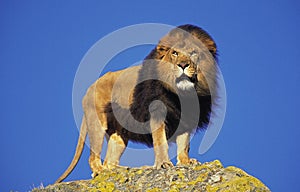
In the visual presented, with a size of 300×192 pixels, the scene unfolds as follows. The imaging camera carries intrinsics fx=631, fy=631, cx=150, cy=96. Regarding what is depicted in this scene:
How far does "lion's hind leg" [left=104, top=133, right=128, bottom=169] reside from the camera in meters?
9.74

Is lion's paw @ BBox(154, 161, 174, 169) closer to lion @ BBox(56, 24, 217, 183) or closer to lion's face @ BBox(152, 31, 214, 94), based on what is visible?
lion @ BBox(56, 24, 217, 183)

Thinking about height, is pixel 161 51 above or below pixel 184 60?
above

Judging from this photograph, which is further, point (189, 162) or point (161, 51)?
point (161, 51)

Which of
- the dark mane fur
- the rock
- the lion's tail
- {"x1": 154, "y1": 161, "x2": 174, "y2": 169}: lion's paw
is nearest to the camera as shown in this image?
the rock

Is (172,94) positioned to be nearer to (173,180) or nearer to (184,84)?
(184,84)

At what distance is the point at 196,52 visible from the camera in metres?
8.55

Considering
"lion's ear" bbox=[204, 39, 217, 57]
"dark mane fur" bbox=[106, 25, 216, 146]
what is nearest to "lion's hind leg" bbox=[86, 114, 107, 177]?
"dark mane fur" bbox=[106, 25, 216, 146]

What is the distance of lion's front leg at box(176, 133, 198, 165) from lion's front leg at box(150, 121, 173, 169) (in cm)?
38

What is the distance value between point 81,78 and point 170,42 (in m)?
2.14

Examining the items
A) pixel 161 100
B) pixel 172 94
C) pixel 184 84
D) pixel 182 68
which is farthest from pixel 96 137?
pixel 182 68

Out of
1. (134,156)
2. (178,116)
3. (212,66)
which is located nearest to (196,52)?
(212,66)

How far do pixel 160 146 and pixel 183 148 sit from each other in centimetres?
50

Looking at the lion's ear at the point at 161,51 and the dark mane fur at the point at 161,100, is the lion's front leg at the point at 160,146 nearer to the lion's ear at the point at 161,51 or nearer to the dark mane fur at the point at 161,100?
the dark mane fur at the point at 161,100

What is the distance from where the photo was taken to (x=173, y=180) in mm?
7324
